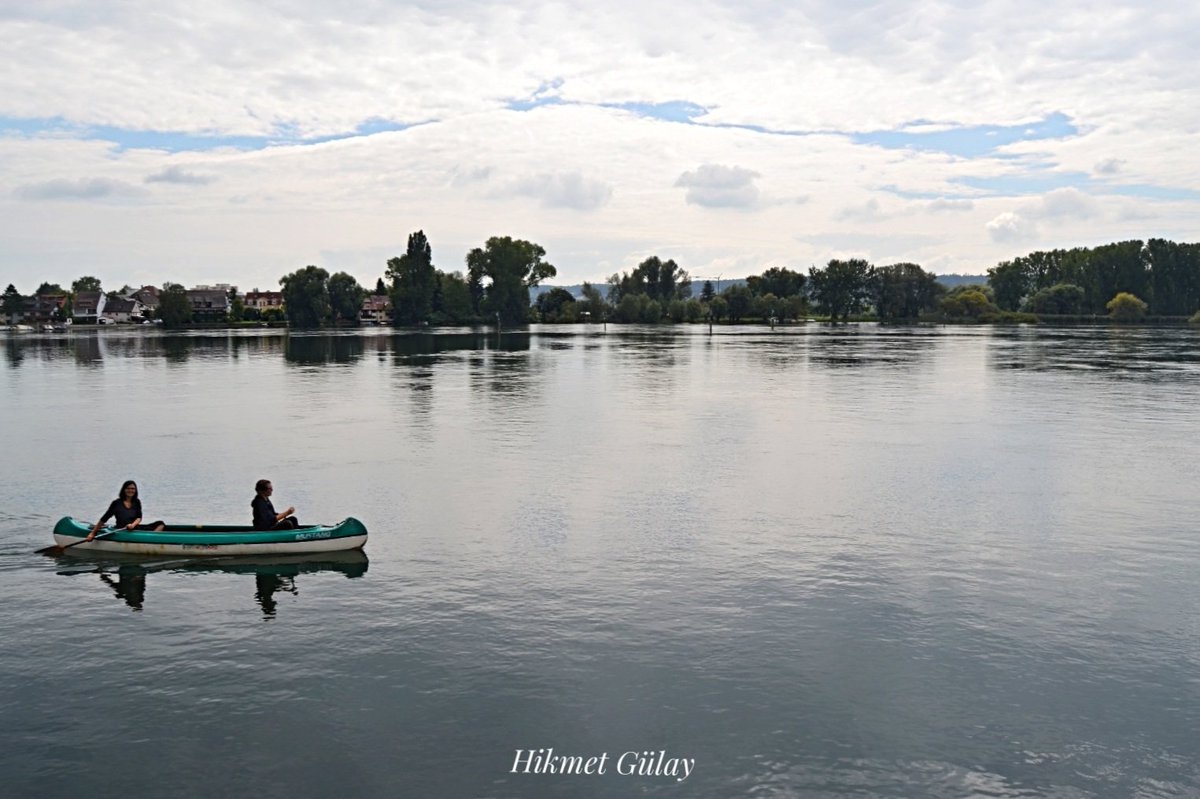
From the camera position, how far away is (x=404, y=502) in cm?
3516

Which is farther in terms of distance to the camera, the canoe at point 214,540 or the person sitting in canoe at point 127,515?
the person sitting in canoe at point 127,515

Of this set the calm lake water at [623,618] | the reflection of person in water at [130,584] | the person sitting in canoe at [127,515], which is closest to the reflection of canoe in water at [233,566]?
the reflection of person in water at [130,584]

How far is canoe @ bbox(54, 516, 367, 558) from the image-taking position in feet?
89.3

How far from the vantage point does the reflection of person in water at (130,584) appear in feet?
80.6

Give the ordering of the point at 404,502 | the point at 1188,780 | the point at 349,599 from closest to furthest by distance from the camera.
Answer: the point at 1188,780 → the point at 349,599 → the point at 404,502

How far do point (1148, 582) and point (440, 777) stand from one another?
65.4ft

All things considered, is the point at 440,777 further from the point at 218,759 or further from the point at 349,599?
the point at 349,599

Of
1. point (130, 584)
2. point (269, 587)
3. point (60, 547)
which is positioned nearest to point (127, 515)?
point (60, 547)

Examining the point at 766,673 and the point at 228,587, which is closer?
the point at 766,673

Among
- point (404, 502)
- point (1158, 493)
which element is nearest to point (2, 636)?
point (404, 502)

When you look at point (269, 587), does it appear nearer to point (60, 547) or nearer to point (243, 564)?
point (243, 564)

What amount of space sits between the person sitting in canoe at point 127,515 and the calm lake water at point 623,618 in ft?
3.50

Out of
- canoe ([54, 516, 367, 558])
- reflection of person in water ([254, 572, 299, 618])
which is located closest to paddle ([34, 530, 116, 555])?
canoe ([54, 516, 367, 558])

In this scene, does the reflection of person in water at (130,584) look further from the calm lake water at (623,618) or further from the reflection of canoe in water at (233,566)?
the calm lake water at (623,618)
